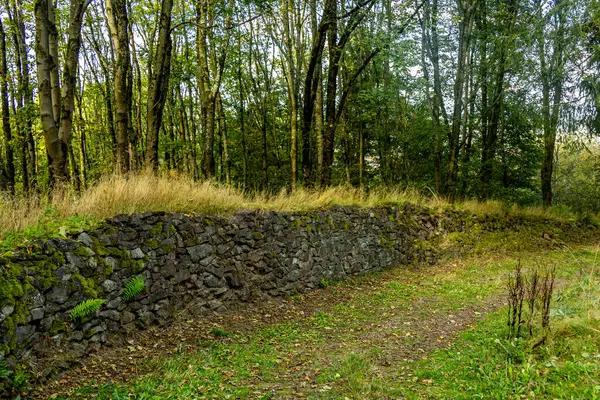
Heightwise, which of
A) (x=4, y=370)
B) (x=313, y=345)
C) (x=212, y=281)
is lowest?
(x=313, y=345)

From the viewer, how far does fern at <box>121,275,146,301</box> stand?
488 cm

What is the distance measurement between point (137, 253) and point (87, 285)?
88 cm

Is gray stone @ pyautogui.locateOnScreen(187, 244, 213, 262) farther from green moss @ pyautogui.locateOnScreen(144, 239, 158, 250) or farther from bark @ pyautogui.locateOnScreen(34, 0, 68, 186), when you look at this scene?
bark @ pyautogui.locateOnScreen(34, 0, 68, 186)

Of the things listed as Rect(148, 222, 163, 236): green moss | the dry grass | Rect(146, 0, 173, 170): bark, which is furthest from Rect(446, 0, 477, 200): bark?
Rect(148, 222, 163, 236): green moss

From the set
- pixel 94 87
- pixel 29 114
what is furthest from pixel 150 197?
pixel 94 87

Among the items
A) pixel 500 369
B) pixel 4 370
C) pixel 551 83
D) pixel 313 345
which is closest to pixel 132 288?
pixel 4 370

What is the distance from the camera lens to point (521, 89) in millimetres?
12250

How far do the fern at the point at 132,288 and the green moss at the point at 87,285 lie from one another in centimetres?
43

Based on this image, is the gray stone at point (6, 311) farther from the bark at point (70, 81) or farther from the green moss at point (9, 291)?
the bark at point (70, 81)

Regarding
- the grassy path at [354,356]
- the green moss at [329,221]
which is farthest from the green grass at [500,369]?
the green moss at [329,221]

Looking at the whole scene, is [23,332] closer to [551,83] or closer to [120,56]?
[120,56]

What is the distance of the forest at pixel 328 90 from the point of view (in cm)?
834

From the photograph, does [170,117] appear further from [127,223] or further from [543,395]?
[543,395]

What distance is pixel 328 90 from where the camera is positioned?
470 inches
